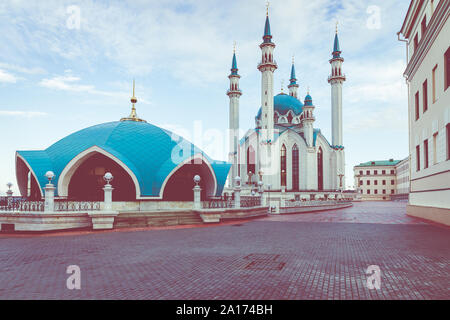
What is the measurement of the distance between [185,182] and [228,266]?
16.4m

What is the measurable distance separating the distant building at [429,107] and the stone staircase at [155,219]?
12.9 meters

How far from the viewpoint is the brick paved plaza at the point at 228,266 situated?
5.55m

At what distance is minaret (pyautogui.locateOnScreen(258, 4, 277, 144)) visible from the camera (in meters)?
49.2

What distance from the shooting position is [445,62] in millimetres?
15094

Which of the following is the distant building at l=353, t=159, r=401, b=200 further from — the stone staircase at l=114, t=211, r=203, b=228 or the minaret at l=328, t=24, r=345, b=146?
the stone staircase at l=114, t=211, r=203, b=228

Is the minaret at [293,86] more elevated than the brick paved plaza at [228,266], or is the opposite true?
the minaret at [293,86]

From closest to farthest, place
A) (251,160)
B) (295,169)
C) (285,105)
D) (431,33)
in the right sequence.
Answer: (431,33) < (295,169) < (251,160) < (285,105)

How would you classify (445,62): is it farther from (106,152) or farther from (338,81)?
(338,81)

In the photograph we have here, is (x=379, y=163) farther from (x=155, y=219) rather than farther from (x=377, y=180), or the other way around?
(x=155, y=219)

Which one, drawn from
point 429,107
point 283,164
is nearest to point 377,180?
point 283,164

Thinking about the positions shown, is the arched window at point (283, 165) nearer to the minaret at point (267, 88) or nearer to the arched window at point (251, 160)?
the arched window at point (251, 160)

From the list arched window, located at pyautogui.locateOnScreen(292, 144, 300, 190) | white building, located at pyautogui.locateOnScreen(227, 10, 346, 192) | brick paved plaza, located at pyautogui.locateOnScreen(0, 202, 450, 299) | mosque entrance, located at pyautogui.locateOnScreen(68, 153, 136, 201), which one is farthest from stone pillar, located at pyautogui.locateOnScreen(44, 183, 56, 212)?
arched window, located at pyautogui.locateOnScreen(292, 144, 300, 190)

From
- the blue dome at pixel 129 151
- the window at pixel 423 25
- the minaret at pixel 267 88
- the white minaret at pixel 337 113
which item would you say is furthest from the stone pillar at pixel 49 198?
the white minaret at pixel 337 113

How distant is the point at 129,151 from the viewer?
20609 mm
